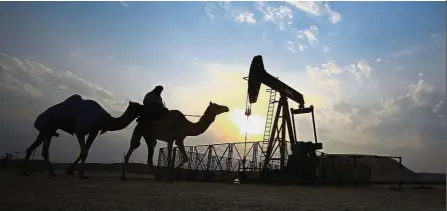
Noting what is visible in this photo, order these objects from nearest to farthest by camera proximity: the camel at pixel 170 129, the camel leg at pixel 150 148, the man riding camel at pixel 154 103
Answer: the man riding camel at pixel 154 103 < the camel at pixel 170 129 < the camel leg at pixel 150 148

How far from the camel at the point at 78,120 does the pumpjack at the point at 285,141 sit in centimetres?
825

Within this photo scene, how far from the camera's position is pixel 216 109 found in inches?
599

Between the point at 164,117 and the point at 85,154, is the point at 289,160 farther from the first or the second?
the point at 85,154

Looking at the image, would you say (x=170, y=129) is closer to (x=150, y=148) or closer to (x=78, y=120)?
(x=150, y=148)

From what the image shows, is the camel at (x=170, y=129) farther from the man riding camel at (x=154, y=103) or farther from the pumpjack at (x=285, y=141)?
the pumpjack at (x=285, y=141)

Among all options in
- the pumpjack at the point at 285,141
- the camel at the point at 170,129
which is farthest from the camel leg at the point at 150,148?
the pumpjack at the point at 285,141

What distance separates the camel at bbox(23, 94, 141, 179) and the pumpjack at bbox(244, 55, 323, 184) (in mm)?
8245

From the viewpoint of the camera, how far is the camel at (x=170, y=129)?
1423cm

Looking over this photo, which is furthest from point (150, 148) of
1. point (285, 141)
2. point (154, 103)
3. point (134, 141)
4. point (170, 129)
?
point (285, 141)

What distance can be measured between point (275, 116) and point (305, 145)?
6.12m

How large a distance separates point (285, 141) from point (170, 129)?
9598 mm

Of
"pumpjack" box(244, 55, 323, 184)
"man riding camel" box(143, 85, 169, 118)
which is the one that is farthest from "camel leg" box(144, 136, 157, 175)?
"pumpjack" box(244, 55, 323, 184)

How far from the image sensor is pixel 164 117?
14.2 metres

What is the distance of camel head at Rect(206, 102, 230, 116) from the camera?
15.2 m
